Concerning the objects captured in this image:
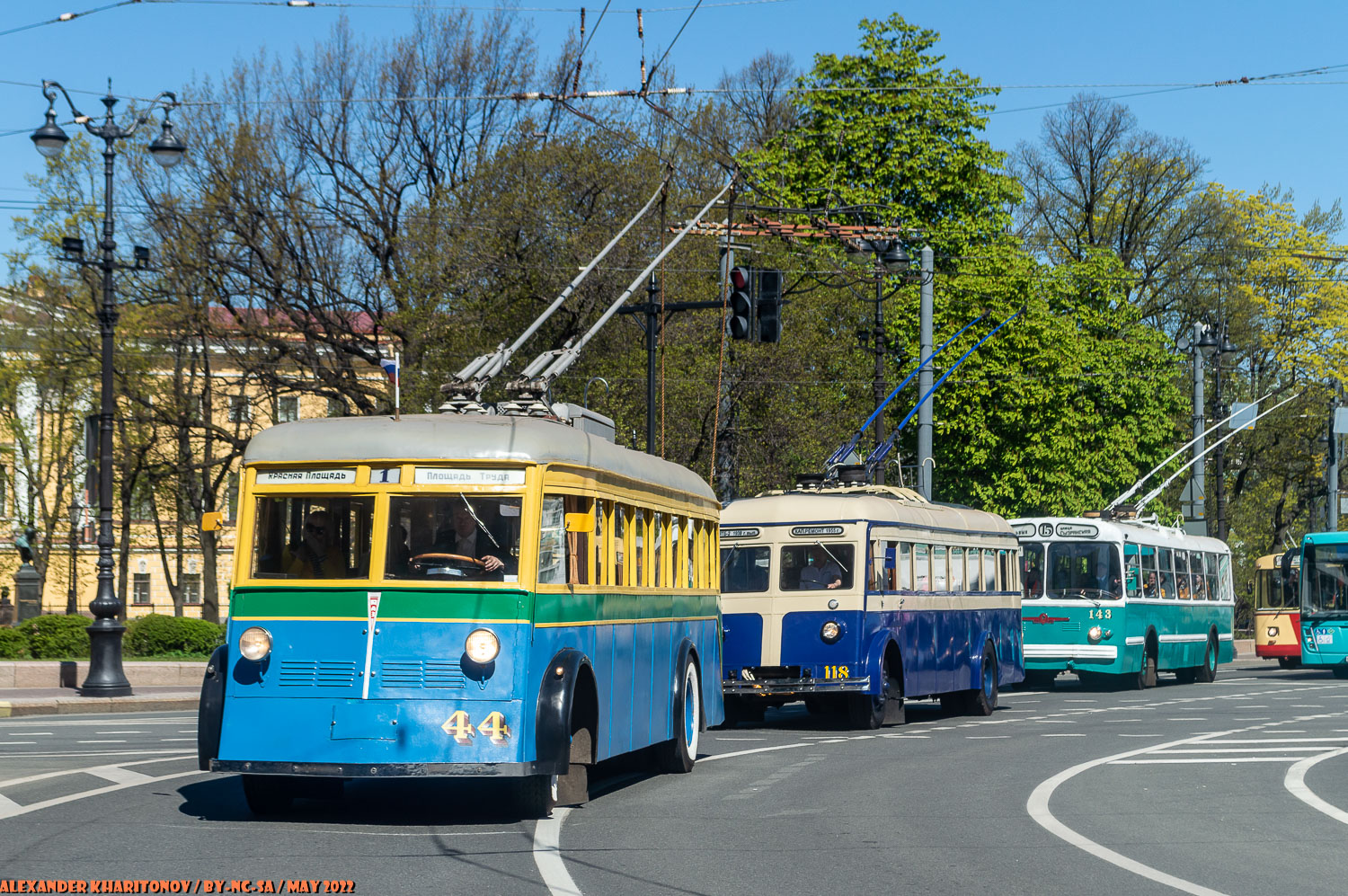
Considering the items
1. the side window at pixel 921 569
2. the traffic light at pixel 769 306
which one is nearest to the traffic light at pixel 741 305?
the traffic light at pixel 769 306

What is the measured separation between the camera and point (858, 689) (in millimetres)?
21531

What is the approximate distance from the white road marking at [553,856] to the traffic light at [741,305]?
10512 millimetres

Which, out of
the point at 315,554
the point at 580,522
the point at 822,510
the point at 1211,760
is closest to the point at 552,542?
the point at 580,522

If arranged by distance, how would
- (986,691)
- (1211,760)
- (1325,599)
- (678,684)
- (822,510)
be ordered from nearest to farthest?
(678,684) < (1211,760) < (822,510) < (986,691) < (1325,599)

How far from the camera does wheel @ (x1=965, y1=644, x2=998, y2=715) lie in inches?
1017

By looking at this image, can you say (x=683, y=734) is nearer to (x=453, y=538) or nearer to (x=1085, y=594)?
(x=453, y=538)

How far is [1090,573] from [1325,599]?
9597 millimetres

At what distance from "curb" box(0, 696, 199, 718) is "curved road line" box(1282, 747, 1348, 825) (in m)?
15.8

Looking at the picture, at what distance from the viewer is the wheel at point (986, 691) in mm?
25828

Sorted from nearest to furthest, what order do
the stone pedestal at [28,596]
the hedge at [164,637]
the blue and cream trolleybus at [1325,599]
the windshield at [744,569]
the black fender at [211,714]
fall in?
the black fender at [211,714], the windshield at [744,569], the hedge at [164,637], the blue and cream trolleybus at [1325,599], the stone pedestal at [28,596]

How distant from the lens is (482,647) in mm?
11719

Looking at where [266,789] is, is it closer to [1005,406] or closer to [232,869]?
[232,869]

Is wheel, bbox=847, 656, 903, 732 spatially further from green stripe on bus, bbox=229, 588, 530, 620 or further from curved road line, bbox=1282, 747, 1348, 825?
green stripe on bus, bbox=229, 588, 530, 620

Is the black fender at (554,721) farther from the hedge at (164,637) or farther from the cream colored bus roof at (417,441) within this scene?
the hedge at (164,637)
